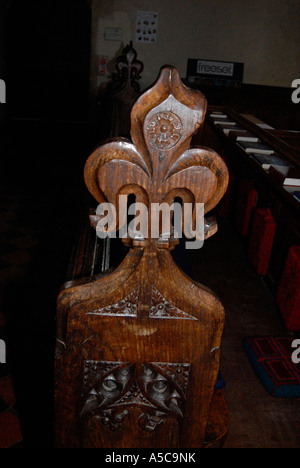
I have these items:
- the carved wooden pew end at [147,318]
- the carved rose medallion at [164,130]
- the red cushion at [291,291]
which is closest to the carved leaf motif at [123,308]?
the carved wooden pew end at [147,318]

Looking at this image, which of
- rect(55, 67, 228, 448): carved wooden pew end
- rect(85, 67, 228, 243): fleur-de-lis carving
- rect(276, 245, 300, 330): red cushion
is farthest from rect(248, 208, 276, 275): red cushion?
rect(85, 67, 228, 243): fleur-de-lis carving

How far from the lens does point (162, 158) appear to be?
690 millimetres

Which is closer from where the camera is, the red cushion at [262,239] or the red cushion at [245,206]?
the red cushion at [262,239]

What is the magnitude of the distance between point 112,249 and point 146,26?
18.9ft

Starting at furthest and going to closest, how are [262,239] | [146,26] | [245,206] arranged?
1. [146,26]
2. [245,206]
3. [262,239]

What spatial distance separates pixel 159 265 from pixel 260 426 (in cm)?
98

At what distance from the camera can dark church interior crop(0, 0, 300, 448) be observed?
1657 mm

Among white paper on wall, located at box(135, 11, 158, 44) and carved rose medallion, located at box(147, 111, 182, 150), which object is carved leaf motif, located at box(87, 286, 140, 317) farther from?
→ white paper on wall, located at box(135, 11, 158, 44)

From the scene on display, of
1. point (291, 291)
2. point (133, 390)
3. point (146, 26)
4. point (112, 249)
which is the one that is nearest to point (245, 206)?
point (291, 291)

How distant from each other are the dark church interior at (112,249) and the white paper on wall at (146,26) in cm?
11

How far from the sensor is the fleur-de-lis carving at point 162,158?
0.64 meters

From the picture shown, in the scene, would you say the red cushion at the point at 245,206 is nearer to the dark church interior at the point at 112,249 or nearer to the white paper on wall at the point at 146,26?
the dark church interior at the point at 112,249

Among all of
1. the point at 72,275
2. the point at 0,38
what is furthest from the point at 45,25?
the point at 72,275

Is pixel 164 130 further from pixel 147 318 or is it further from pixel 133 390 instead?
pixel 133 390
